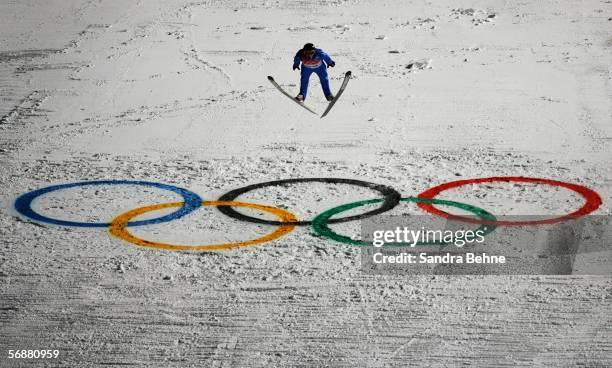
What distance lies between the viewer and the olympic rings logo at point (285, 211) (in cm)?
997

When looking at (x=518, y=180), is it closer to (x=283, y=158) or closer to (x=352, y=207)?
(x=352, y=207)

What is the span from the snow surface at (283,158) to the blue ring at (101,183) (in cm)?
18

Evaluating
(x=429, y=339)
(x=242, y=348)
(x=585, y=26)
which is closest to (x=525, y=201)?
(x=429, y=339)

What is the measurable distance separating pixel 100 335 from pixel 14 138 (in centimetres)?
726

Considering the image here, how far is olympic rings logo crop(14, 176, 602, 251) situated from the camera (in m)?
9.97

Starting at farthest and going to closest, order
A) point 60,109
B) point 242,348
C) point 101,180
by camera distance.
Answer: point 60,109 < point 101,180 < point 242,348

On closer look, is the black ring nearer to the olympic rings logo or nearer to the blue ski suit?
the olympic rings logo

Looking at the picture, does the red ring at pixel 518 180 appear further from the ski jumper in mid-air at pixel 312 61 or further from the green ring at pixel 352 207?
the ski jumper in mid-air at pixel 312 61

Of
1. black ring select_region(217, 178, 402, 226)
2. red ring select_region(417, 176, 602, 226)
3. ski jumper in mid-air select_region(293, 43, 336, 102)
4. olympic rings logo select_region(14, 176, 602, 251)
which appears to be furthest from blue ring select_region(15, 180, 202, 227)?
red ring select_region(417, 176, 602, 226)

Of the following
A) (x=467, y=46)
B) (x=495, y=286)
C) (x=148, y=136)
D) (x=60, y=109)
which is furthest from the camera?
(x=467, y=46)

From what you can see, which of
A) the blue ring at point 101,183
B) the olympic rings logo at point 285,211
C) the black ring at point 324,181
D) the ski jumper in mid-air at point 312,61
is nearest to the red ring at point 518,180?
the olympic rings logo at point 285,211

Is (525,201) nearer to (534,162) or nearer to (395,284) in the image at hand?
(534,162)

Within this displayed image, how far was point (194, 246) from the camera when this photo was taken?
974cm

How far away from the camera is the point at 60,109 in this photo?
15664mm
